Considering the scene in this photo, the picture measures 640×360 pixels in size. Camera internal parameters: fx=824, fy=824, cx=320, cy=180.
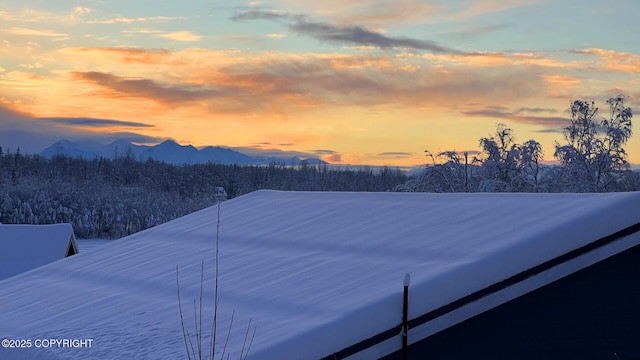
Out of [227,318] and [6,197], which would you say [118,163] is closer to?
[6,197]

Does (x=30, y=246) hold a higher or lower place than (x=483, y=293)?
lower

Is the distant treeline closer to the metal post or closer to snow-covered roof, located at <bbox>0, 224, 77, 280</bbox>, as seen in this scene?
snow-covered roof, located at <bbox>0, 224, 77, 280</bbox>

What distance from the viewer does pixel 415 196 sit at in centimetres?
1123

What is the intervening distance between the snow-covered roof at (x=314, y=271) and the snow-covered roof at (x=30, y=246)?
22.3m

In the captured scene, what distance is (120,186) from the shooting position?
123188 mm

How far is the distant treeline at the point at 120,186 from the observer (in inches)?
3290

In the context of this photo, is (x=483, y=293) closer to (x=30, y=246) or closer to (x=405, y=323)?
(x=405, y=323)

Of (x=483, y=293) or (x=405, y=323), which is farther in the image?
(x=483, y=293)

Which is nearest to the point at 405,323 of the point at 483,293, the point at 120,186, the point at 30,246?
the point at 483,293

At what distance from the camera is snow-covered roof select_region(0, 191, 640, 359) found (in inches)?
271

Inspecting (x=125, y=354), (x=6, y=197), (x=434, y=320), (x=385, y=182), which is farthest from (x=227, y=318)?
(x=385, y=182)

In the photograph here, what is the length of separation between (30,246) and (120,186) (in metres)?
90.6

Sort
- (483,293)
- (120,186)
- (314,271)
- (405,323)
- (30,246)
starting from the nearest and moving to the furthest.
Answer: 1. (405,323)
2. (483,293)
3. (314,271)
4. (30,246)
5. (120,186)

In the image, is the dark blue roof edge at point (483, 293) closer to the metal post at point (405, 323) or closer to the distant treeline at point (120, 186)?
the metal post at point (405, 323)
